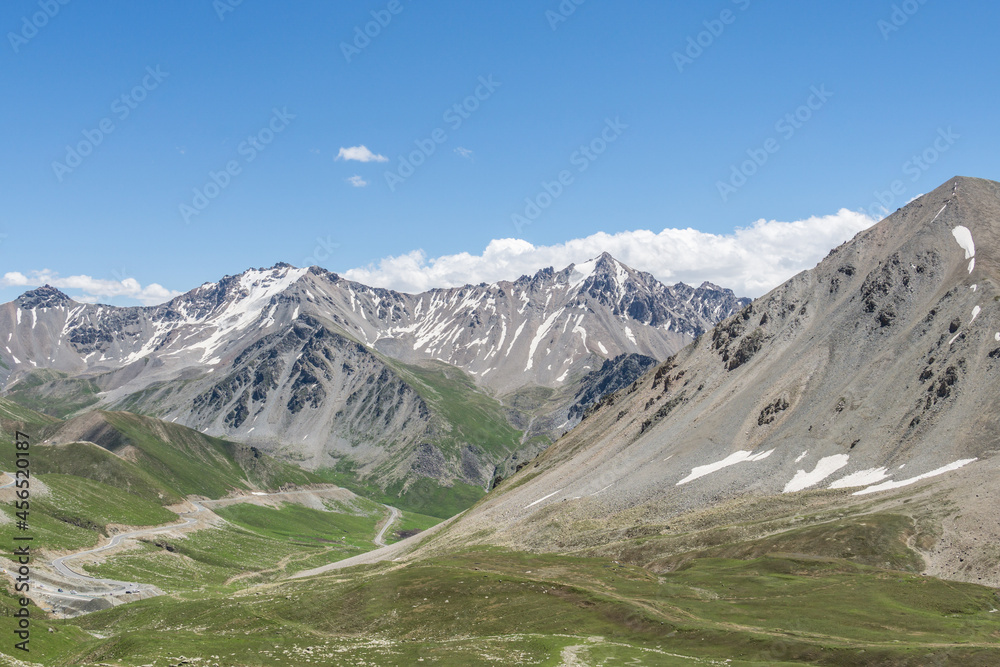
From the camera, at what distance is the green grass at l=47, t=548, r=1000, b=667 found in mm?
68188

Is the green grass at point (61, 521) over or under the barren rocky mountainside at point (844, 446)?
over

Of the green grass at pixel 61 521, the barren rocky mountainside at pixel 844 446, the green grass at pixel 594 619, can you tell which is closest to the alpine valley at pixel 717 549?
the green grass at pixel 594 619

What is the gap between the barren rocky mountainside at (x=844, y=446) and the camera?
389 feet

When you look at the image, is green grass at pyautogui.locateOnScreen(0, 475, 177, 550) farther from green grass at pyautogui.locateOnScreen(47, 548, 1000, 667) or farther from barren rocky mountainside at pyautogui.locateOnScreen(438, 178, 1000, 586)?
barren rocky mountainside at pyautogui.locateOnScreen(438, 178, 1000, 586)

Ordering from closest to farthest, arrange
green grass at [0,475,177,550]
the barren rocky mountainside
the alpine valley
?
1. the alpine valley
2. the barren rocky mountainside
3. green grass at [0,475,177,550]

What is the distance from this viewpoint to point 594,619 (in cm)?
8181

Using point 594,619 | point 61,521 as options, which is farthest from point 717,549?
point 61,521

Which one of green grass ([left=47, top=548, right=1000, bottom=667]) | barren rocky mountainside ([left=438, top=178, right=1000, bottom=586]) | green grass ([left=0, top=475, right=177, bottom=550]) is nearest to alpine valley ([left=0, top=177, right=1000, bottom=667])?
green grass ([left=47, top=548, right=1000, bottom=667])

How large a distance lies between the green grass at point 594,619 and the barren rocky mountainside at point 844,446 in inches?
584

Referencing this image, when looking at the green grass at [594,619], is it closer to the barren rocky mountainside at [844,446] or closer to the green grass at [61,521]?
the barren rocky mountainside at [844,446]

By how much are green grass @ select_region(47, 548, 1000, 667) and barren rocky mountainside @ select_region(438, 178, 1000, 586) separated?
1482 centimetres

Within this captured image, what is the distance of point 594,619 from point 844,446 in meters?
88.2

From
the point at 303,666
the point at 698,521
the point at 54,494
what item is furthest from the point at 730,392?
the point at 54,494

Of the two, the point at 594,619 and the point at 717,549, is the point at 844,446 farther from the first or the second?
the point at 594,619
